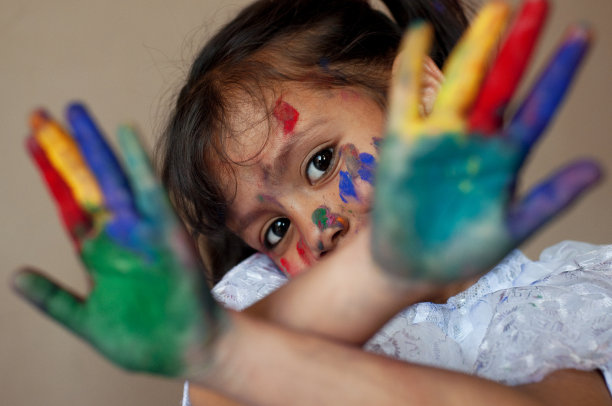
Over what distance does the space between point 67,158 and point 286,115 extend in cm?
49

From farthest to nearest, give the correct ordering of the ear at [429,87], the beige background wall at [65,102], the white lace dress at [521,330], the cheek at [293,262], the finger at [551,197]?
1. the beige background wall at [65,102]
2. the cheek at [293,262]
3. the ear at [429,87]
4. the white lace dress at [521,330]
5. the finger at [551,197]

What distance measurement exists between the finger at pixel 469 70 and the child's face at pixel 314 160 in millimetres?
439

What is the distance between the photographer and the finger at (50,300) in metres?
0.45

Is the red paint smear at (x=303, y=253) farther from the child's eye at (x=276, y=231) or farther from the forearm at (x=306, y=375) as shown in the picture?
the forearm at (x=306, y=375)

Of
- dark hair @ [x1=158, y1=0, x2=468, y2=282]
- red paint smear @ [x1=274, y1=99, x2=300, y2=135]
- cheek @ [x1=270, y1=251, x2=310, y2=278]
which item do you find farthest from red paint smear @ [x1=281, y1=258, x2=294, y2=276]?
red paint smear @ [x1=274, y1=99, x2=300, y2=135]

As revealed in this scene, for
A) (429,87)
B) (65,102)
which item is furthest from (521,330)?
(65,102)

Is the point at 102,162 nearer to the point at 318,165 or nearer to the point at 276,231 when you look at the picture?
the point at 318,165

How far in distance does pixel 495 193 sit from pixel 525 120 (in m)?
0.06

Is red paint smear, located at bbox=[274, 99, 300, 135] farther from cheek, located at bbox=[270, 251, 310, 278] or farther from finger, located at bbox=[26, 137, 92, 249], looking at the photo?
finger, located at bbox=[26, 137, 92, 249]

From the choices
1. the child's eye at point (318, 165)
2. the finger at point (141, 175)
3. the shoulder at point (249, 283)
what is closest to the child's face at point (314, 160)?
the child's eye at point (318, 165)

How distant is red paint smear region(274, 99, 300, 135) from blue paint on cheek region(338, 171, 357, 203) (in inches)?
4.2

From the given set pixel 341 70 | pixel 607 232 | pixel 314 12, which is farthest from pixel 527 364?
pixel 607 232

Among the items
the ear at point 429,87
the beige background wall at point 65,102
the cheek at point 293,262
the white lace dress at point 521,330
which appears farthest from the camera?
the beige background wall at point 65,102

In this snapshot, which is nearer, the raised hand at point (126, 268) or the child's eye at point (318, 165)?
the raised hand at point (126, 268)
